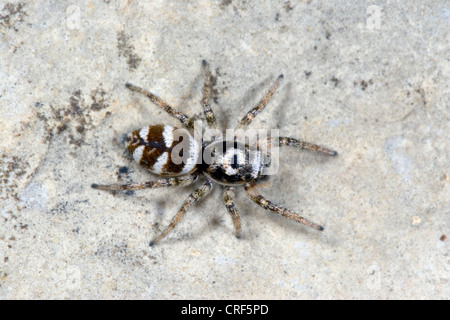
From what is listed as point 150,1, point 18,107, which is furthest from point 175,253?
point 150,1

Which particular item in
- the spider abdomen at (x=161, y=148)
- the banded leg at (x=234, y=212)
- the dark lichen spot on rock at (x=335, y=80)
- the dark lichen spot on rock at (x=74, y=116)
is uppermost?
the dark lichen spot on rock at (x=335, y=80)

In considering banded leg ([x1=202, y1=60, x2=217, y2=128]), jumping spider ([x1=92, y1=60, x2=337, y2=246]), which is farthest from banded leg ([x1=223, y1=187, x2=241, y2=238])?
banded leg ([x1=202, y1=60, x2=217, y2=128])

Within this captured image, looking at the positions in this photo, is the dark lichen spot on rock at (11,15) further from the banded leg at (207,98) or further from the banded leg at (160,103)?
the banded leg at (207,98)

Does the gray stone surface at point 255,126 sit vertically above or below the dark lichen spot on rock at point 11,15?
below

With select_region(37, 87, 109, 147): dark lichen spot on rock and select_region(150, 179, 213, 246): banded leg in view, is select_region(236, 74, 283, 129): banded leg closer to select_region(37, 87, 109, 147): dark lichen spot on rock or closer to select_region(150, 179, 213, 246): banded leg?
select_region(150, 179, 213, 246): banded leg

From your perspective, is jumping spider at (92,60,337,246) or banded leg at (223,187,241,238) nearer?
jumping spider at (92,60,337,246)

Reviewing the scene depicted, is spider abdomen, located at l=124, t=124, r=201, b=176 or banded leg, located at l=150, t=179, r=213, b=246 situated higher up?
spider abdomen, located at l=124, t=124, r=201, b=176

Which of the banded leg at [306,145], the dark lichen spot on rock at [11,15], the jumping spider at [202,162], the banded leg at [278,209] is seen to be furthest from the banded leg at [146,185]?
the dark lichen spot on rock at [11,15]
